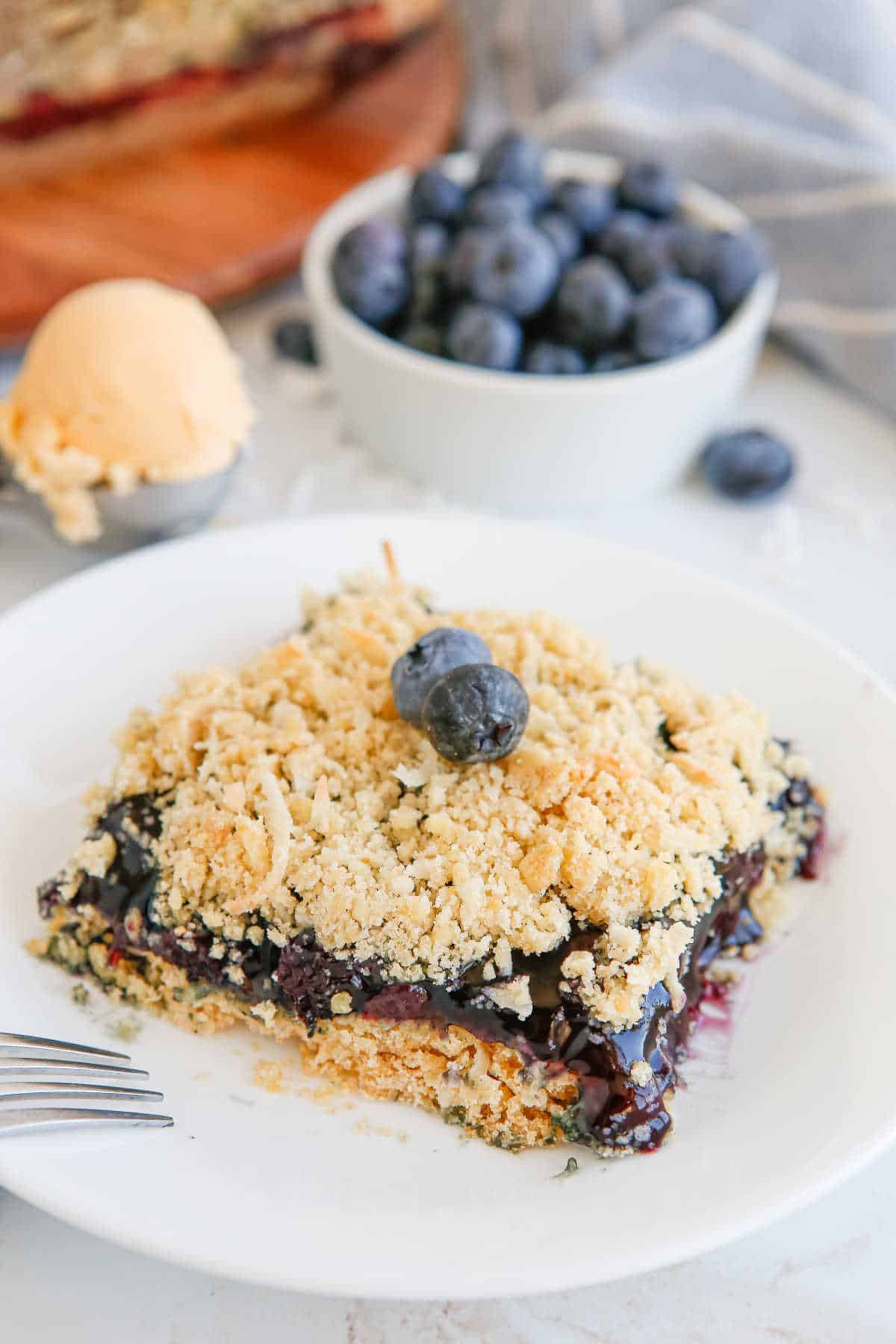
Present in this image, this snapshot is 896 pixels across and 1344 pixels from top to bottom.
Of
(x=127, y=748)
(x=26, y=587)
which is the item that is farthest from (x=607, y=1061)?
(x=26, y=587)

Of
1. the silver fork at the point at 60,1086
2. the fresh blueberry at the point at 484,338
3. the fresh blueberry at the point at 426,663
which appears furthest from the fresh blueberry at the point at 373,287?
the silver fork at the point at 60,1086

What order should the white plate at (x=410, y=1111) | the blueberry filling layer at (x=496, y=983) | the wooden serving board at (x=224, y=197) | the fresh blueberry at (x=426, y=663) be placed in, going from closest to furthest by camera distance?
the white plate at (x=410, y=1111) < the blueberry filling layer at (x=496, y=983) < the fresh blueberry at (x=426, y=663) < the wooden serving board at (x=224, y=197)

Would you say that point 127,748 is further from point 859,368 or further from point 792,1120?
point 859,368

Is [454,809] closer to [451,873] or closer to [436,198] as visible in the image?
[451,873]

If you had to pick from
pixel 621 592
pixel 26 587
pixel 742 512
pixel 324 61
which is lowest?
pixel 742 512

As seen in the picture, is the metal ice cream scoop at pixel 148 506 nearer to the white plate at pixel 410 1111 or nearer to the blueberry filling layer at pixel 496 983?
the white plate at pixel 410 1111

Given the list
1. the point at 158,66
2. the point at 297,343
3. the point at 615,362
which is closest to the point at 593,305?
the point at 615,362
